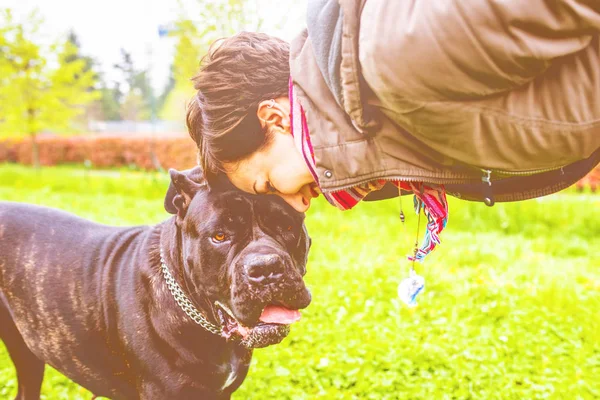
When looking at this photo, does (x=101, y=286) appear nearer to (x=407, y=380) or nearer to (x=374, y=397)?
(x=374, y=397)

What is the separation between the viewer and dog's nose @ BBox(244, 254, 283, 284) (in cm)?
194

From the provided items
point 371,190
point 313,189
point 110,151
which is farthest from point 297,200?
point 110,151

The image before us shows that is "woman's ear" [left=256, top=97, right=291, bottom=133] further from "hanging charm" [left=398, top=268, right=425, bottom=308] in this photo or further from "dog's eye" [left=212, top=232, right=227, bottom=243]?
"hanging charm" [left=398, top=268, right=425, bottom=308]

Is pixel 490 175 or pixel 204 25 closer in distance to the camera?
pixel 490 175

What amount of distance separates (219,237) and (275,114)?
579 millimetres

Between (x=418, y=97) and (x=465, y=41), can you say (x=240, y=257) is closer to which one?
(x=418, y=97)

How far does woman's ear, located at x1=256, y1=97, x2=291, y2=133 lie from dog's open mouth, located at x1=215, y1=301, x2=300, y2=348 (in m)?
0.75

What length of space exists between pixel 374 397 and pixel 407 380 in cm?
32

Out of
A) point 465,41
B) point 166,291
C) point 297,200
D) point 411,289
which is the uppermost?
point 465,41

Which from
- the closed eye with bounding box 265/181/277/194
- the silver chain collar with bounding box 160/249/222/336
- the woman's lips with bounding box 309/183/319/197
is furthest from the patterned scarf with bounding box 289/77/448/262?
the silver chain collar with bounding box 160/249/222/336

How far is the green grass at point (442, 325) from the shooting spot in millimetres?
3373

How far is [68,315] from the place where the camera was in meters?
2.33

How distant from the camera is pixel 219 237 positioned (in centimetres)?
211

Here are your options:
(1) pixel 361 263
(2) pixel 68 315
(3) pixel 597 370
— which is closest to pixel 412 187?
(2) pixel 68 315
